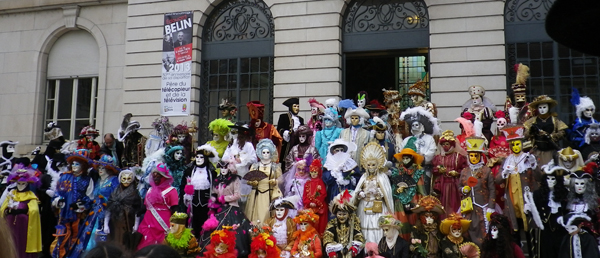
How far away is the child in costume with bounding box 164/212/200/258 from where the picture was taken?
9.40m

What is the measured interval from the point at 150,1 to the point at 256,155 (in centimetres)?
829

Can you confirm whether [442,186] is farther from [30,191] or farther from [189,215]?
[30,191]

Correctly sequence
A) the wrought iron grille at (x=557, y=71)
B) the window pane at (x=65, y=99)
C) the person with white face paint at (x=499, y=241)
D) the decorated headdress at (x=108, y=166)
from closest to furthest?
the person with white face paint at (x=499, y=241)
the decorated headdress at (x=108, y=166)
the wrought iron grille at (x=557, y=71)
the window pane at (x=65, y=99)

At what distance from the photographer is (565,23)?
1711 millimetres

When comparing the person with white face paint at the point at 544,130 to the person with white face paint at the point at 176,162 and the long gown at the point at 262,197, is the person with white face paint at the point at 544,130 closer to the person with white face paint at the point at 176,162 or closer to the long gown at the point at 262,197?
the long gown at the point at 262,197

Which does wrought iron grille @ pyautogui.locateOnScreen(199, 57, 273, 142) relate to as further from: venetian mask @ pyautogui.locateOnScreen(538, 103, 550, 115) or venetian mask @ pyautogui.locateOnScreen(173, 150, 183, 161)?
venetian mask @ pyautogui.locateOnScreen(538, 103, 550, 115)

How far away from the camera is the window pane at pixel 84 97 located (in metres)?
18.3

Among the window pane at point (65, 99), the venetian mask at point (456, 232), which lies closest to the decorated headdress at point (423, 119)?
the venetian mask at point (456, 232)

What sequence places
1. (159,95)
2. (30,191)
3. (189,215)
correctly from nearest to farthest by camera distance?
(189,215) < (30,191) < (159,95)

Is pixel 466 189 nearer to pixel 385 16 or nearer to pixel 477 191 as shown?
pixel 477 191

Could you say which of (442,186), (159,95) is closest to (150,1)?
(159,95)

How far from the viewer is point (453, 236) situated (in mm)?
8688

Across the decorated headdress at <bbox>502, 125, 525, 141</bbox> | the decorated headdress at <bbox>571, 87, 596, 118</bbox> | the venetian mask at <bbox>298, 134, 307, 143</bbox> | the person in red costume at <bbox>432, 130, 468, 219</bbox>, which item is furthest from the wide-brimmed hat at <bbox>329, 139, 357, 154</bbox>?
the decorated headdress at <bbox>571, 87, 596, 118</bbox>

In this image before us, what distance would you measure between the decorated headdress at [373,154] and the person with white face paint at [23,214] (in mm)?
6727
